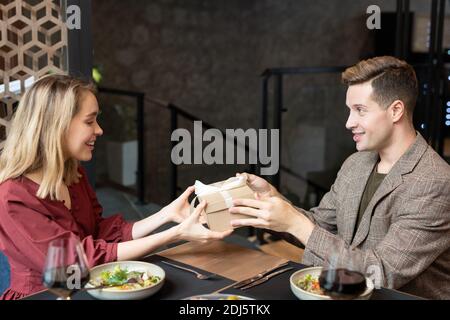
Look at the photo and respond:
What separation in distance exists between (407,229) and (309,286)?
43 centimetres

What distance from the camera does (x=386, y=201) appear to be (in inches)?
71.6

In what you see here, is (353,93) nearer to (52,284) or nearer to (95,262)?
(95,262)

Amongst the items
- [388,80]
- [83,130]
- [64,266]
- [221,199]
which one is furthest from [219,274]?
[388,80]

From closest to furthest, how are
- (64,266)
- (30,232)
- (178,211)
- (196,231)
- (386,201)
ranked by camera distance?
(64,266) → (30,232) → (196,231) → (386,201) → (178,211)

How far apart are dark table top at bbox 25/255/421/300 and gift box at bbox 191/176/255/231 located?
0.17 metres

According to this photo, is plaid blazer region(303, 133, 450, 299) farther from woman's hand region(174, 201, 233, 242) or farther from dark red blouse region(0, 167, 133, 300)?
dark red blouse region(0, 167, 133, 300)

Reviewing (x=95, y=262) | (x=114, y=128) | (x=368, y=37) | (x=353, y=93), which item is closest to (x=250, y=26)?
(x=368, y=37)

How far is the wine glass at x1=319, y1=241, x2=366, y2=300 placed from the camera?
1.23 meters

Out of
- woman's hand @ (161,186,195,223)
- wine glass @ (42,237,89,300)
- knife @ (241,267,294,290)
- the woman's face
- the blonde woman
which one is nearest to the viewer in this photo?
wine glass @ (42,237,89,300)

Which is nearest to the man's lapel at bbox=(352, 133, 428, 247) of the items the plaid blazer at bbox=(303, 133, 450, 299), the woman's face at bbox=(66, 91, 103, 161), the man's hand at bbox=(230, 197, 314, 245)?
the plaid blazer at bbox=(303, 133, 450, 299)

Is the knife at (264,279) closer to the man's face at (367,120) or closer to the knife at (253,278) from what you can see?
the knife at (253,278)

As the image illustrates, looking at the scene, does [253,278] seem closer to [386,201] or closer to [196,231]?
[196,231]

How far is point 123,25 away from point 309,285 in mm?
5102

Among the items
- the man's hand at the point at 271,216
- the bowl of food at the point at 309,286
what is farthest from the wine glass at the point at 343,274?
the man's hand at the point at 271,216
